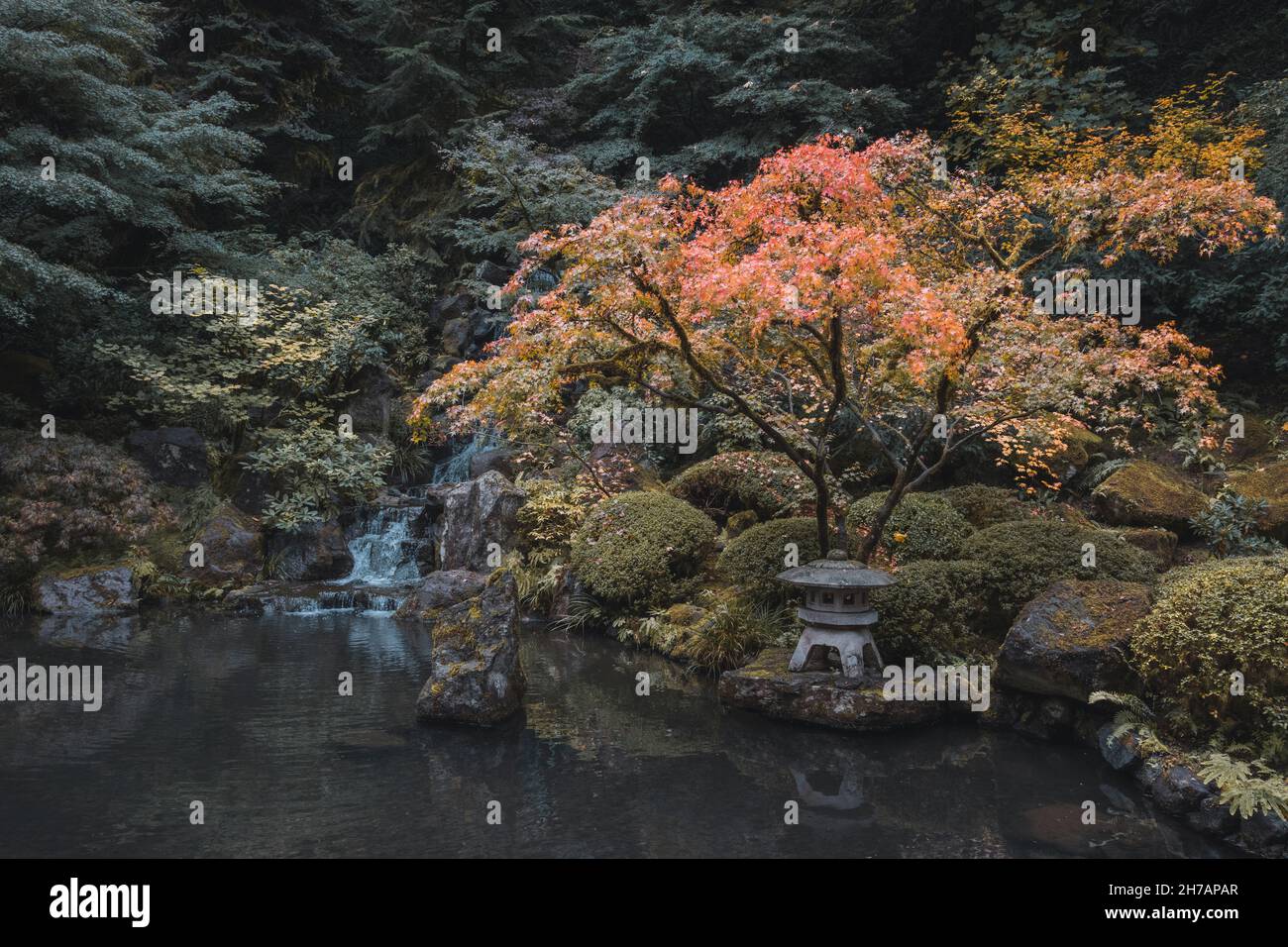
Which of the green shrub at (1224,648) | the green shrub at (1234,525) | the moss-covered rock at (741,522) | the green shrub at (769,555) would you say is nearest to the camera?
the green shrub at (1224,648)

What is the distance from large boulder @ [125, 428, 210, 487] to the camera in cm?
1508

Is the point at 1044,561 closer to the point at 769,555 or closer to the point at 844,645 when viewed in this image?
the point at 844,645

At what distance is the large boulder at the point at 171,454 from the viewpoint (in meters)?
15.1

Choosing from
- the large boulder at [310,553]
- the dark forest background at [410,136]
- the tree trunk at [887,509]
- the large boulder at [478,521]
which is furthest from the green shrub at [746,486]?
the dark forest background at [410,136]

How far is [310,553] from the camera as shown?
14.5 meters

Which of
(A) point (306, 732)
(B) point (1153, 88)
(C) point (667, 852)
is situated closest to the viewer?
(C) point (667, 852)

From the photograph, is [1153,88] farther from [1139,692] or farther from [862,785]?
[862,785]

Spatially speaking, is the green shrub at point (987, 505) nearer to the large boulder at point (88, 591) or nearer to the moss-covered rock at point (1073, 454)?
the moss-covered rock at point (1073, 454)

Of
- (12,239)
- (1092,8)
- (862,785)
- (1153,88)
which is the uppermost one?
(1092,8)

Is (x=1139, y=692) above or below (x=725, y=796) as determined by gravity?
above

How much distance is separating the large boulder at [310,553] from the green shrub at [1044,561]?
36.9ft

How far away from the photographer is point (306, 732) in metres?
7.24
